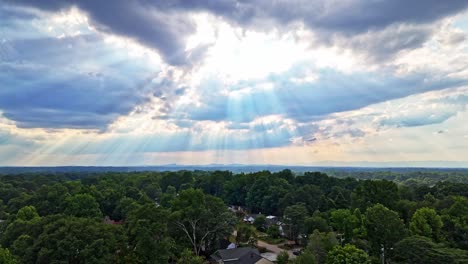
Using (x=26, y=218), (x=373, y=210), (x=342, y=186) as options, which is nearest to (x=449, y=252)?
(x=373, y=210)

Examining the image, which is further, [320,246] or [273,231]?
[273,231]

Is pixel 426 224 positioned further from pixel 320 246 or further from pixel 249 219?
pixel 249 219

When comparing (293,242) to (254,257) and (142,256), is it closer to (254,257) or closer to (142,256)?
(254,257)

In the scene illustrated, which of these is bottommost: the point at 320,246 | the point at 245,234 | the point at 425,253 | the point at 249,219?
the point at 249,219

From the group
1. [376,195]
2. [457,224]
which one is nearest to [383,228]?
[457,224]

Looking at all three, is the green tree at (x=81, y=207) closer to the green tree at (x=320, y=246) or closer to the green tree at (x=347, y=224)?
the green tree at (x=320, y=246)

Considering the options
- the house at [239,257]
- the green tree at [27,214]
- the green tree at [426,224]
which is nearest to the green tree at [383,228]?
the green tree at [426,224]

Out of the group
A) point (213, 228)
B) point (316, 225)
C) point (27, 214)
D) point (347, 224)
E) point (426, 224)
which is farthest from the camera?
point (27, 214)

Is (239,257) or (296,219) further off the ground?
(296,219)

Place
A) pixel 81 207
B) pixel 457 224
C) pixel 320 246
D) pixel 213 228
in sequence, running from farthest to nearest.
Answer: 1. pixel 81 207
2. pixel 213 228
3. pixel 457 224
4. pixel 320 246
